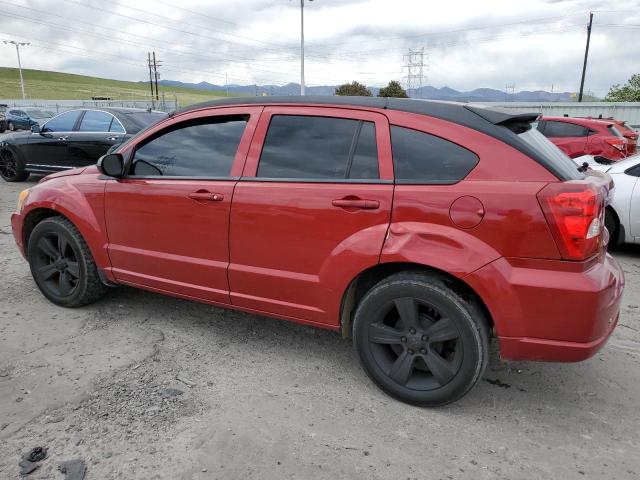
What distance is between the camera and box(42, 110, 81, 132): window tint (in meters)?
9.88

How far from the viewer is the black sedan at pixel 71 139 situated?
30.8ft

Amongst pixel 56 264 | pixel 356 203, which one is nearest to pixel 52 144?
pixel 56 264

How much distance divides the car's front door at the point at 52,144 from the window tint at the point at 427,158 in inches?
348

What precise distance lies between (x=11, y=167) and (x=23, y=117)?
78.7 ft

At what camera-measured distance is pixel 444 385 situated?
107 inches

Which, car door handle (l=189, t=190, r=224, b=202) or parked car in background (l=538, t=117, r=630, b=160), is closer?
car door handle (l=189, t=190, r=224, b=202)

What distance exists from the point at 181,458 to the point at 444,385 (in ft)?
4.58

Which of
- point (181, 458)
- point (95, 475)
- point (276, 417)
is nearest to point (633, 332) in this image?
point (276, 417)

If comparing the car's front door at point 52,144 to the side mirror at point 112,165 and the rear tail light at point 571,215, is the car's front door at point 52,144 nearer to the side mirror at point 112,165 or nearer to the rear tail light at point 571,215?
the side mirror at point 112,165

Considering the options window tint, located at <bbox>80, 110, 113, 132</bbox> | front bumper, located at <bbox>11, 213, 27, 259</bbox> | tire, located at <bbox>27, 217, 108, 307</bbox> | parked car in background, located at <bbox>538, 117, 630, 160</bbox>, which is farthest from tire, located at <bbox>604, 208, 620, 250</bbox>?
window tint, located at <bbox>80, 110, 113, 132</bbox>

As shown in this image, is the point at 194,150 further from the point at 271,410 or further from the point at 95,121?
the point at 95,121

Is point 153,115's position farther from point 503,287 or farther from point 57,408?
point 503,287

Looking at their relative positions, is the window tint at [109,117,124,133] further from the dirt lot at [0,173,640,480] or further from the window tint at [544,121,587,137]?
the window tint at [544,121,587,137]

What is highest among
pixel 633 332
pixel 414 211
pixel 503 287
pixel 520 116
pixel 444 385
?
pixel 520 116
